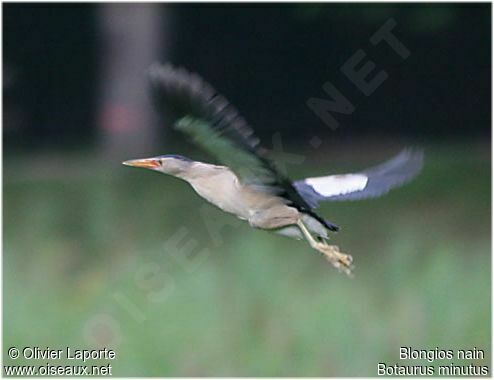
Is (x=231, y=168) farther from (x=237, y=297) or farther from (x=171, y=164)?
(x=237, y=297)

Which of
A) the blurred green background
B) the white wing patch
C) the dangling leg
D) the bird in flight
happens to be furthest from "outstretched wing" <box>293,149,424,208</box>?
the blurred green background

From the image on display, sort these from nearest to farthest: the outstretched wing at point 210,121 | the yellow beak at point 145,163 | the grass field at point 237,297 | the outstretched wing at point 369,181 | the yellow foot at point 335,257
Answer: the outstretched wing at point 210,121 → the yellow foot at point 335,257 → the yellow beak at point 145,163 → the outstretched wing at point 369,181 → the grass field at point 237,297

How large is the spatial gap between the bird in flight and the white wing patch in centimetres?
24

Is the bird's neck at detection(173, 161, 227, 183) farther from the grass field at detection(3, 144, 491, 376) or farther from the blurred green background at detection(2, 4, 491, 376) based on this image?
the blurred green background at detection(2, 4, 491, 376)

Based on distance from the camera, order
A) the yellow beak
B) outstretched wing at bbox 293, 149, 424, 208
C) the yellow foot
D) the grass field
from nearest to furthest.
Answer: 1. the yellow foot
2. the yellow beak
3. outstretched wing at bbox 293, 149, 424, 208
4. the grass field

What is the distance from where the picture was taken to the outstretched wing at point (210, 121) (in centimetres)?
261

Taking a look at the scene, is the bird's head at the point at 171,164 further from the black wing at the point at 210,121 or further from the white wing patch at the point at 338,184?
the white wing patch at the point at 338,184

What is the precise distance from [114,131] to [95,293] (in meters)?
5.99

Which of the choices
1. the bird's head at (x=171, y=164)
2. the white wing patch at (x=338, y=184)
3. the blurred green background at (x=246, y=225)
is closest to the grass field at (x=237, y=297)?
the blurred green background at (x=246, y=225)

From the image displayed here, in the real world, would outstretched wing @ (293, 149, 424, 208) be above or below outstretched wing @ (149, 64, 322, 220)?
above

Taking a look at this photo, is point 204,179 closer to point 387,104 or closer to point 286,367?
point 286,367

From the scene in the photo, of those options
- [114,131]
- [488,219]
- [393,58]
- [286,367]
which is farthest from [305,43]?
[286,367]

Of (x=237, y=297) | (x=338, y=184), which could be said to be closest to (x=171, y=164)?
(x=338, y=184)

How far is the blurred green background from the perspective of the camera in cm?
497
